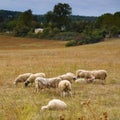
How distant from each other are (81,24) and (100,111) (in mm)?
102828

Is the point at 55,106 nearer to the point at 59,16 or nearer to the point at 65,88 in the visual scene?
the point at 65,88

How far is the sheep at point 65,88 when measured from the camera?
1416 cm

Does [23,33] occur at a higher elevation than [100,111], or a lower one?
lower

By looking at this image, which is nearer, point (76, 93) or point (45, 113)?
point (45, 113)

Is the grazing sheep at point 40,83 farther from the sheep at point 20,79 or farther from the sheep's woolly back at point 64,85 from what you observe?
the sheep at point 20,79

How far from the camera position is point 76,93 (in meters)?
15.1

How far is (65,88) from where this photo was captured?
1430cm

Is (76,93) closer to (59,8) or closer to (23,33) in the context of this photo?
(23,33)

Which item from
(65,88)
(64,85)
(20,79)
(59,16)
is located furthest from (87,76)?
(59,16)

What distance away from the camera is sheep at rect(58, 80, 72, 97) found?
46.5 feet

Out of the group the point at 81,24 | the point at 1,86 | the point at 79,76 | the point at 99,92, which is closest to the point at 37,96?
the point at 99,92

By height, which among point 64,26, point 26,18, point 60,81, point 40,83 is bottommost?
point 64,26

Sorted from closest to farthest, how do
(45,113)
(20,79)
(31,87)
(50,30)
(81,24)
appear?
1. (45,113)
2. (31,87)
3. (20,79)
4. (50,30)
5. (81,24)

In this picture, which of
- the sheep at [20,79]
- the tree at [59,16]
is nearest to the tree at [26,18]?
the tree at [59,16]
